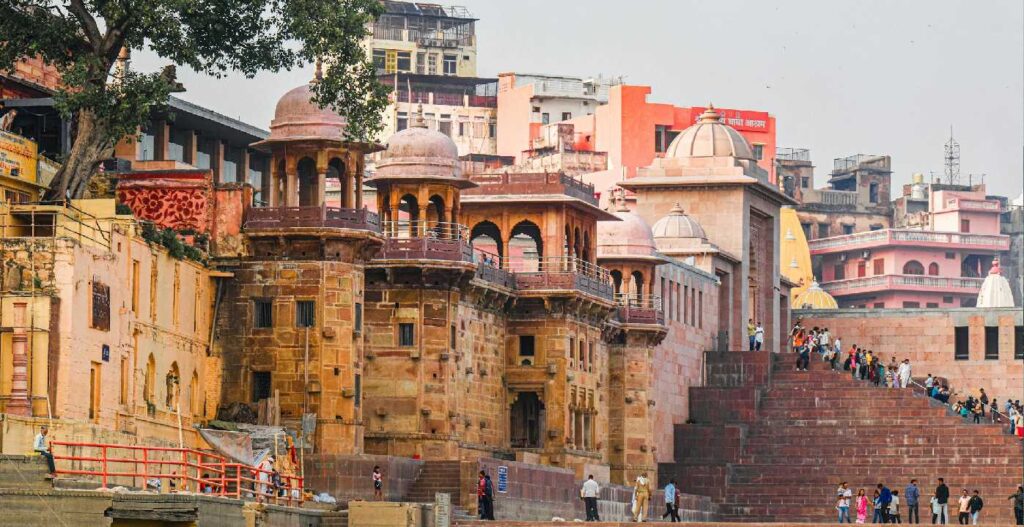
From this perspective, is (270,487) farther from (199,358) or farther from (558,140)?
(558,140)

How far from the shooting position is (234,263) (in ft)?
188

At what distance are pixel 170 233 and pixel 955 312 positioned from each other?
4541 centimetres

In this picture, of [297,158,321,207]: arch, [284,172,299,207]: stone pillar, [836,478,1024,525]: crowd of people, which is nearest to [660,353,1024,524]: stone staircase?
[836,478,1024,525]: crowd of people

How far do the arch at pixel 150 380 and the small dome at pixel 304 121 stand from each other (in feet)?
23.2

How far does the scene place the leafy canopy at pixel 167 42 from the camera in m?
52.2

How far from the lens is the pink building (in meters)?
127

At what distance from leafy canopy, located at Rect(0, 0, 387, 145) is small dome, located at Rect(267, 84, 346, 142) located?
9.46 feet

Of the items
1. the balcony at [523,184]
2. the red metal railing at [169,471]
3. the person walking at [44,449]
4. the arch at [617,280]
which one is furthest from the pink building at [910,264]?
the person walking at [44,449]

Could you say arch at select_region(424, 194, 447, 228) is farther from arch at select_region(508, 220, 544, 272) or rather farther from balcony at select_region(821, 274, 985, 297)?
balcony at select_region(821, 274, 985, 297)

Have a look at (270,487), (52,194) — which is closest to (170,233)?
(52,194)

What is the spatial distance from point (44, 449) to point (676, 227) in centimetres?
4385

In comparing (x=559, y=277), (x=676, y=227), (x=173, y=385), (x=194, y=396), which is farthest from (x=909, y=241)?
(x=173, y=385)

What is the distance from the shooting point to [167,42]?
52.8m

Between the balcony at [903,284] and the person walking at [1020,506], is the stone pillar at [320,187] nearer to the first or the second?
the person walking at [1020,506]
